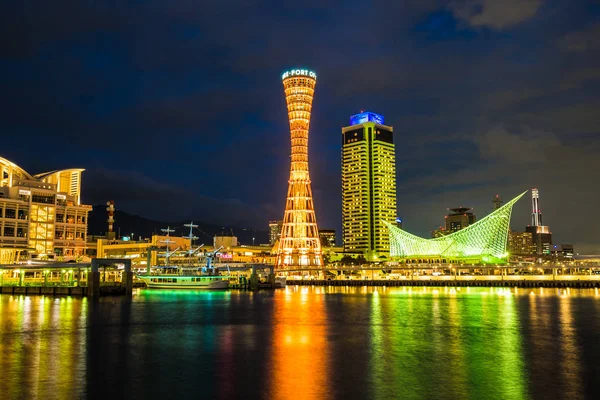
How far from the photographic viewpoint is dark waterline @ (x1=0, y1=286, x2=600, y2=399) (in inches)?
675

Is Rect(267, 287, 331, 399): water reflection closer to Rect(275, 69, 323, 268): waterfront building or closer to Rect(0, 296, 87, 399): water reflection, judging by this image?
Rect(0, 296, 87, 399): water reflection

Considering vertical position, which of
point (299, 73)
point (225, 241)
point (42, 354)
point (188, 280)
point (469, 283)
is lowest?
point (42, 354)

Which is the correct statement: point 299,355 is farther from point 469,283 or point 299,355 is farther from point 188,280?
point 469,283

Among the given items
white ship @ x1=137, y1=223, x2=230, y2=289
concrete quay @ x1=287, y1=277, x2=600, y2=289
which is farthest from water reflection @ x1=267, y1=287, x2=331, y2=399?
concrete quay @ x1=287, y1=277, x2=600, y2=289

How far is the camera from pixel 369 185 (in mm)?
184750

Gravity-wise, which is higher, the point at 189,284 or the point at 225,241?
the point at 225,241

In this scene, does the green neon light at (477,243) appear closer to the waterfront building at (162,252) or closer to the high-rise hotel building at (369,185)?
the waterfront building at (162,252)

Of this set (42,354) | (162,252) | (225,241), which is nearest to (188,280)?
(162,252)

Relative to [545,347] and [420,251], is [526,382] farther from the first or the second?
[420,251]

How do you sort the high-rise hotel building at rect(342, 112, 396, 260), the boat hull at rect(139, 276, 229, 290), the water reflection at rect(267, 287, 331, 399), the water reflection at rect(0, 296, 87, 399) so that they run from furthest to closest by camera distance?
1. the high-rise hotel building at rect(342, 112, 396, 260)
2. the boat hull at rect(139, 276, 229, 290)
3. the water reflection at rect(0, 296, 87, 399)
4. the water reflection at rect(267, 287, 331, 399)

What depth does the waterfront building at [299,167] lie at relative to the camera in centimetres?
8725

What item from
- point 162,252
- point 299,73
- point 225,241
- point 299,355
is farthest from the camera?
point 225,241

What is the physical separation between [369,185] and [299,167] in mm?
98226

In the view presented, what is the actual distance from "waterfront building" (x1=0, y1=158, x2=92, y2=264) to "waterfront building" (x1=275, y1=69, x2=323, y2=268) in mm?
35424
